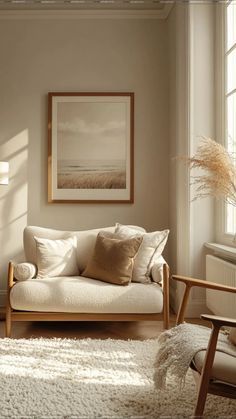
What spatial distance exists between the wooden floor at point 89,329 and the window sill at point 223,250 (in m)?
0.73

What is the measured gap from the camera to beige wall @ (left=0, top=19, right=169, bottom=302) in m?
5.01

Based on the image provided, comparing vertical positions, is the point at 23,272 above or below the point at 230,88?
below

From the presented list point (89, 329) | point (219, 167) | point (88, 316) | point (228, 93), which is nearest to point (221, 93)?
point (228, 93)

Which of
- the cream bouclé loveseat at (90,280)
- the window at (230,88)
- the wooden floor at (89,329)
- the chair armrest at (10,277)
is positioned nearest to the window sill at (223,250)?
the window at (230,88)

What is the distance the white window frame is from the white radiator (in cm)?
31

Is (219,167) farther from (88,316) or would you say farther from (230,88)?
(88,316)

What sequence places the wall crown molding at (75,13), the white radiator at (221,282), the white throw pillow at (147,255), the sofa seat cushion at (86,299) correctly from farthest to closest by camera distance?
the wall crown molding at (75,13) → the white throw pillow at (147,255) → the sofa seat cushion at (86,299) → the white radiator at (221,282)

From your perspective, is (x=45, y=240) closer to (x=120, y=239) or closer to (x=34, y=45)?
(x=120, y=239)

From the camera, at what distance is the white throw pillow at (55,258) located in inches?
155

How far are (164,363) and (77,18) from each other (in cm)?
408

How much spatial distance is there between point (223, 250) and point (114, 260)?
0.90 metres

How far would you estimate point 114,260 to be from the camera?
3777mm

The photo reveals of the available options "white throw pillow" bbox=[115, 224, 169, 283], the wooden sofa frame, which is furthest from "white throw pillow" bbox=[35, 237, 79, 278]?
"white throw pillow" bbox=[115, 224, 169, 283]

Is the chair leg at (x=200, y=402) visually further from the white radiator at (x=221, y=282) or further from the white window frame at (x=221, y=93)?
the white window frame at (x=221, y=93)
